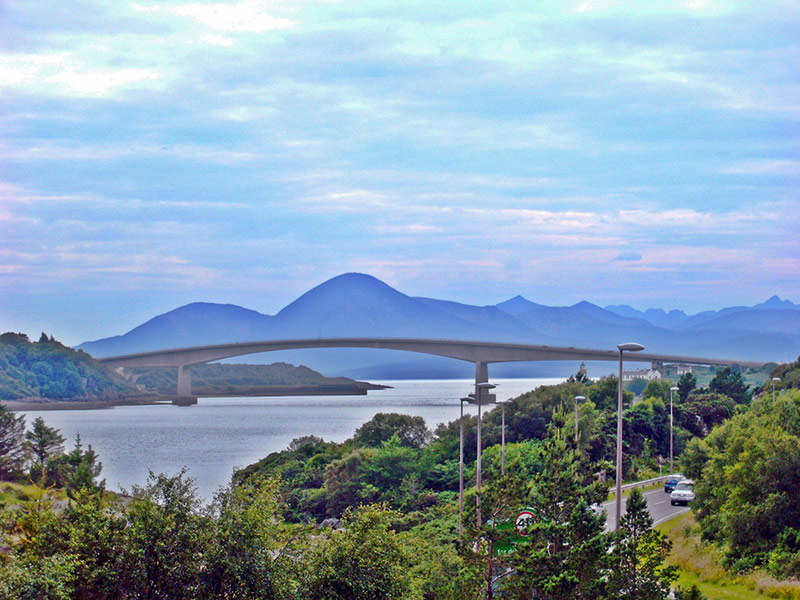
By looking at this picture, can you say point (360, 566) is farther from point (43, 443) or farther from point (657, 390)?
point (657, 390)

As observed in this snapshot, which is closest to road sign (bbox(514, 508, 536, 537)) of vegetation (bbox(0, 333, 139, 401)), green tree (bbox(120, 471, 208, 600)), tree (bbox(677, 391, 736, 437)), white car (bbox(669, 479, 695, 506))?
green tree (bbox(120, 471, 208, 600))

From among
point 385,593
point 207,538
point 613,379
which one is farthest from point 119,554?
point 613,379

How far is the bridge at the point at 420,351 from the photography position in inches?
3784

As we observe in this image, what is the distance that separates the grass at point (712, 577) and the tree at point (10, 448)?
38868 mm

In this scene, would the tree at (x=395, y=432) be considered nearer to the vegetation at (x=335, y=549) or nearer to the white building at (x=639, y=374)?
the vegetation at (x=335, y=549)

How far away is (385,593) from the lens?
1681 cm

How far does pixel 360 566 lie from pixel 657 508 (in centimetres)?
2264

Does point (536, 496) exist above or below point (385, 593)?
above

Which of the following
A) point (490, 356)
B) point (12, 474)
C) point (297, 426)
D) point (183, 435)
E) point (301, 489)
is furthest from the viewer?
point (490, 356)

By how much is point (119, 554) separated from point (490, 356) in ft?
268

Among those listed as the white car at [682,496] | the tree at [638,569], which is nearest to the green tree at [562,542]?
the tree at [638,569]

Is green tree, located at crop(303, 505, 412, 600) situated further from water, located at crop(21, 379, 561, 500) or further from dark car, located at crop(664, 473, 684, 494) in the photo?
dark car, located at crop(664, 473, 684, 494)

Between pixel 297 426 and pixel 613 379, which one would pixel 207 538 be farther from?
pixel 297 426

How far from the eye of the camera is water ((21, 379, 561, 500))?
6128 cm
